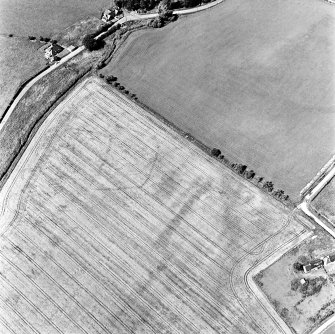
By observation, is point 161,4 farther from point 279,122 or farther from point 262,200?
point 262,200

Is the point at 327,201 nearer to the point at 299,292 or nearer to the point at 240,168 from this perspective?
the point at 240,168

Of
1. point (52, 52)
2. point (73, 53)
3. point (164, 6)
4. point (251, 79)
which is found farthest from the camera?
point (164, 6)

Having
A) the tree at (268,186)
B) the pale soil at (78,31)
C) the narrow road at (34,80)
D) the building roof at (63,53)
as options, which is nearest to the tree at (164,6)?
the pale soil at (78,31)

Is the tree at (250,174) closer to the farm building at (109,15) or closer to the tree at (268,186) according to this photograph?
the tree at (268,186)

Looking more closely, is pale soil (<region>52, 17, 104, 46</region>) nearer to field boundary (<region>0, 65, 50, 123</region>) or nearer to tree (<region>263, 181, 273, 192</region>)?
field boundary (<region>0, 65, 50, 123</region>)

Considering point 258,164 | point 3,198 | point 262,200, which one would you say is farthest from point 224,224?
point 3,198

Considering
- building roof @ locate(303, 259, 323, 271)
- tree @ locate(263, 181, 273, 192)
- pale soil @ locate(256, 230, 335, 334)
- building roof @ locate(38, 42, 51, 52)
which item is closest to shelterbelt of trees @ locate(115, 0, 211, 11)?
building roof @ locate(38, 42, 51, 52)

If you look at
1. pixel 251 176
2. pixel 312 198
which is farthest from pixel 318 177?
pixel 251 176
